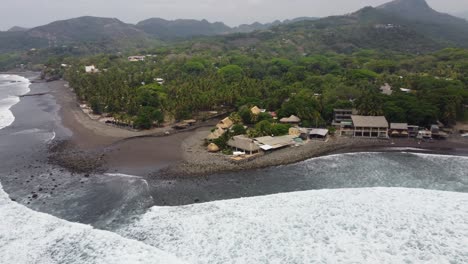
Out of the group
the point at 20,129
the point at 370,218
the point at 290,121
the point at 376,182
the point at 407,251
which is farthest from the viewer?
the point at 20,129

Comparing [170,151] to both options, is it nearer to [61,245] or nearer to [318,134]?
[61,245]

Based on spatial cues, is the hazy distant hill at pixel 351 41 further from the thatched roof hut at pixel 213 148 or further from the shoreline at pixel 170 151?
the thatched roof hut at pixel 213 148

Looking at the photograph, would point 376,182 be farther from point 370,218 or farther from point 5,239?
point 5,239

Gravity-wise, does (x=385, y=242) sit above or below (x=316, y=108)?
below

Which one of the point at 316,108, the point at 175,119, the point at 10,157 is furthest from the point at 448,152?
the point at 10,157

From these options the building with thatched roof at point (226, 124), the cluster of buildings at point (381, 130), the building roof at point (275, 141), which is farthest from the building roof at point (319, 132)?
the building with thatched roof at point (226, 124)

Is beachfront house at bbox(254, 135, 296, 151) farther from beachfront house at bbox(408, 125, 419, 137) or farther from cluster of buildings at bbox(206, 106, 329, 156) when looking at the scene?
beachfront house at bbox(408, 125, 419, 137)

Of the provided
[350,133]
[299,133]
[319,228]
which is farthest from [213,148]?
[350,133]
